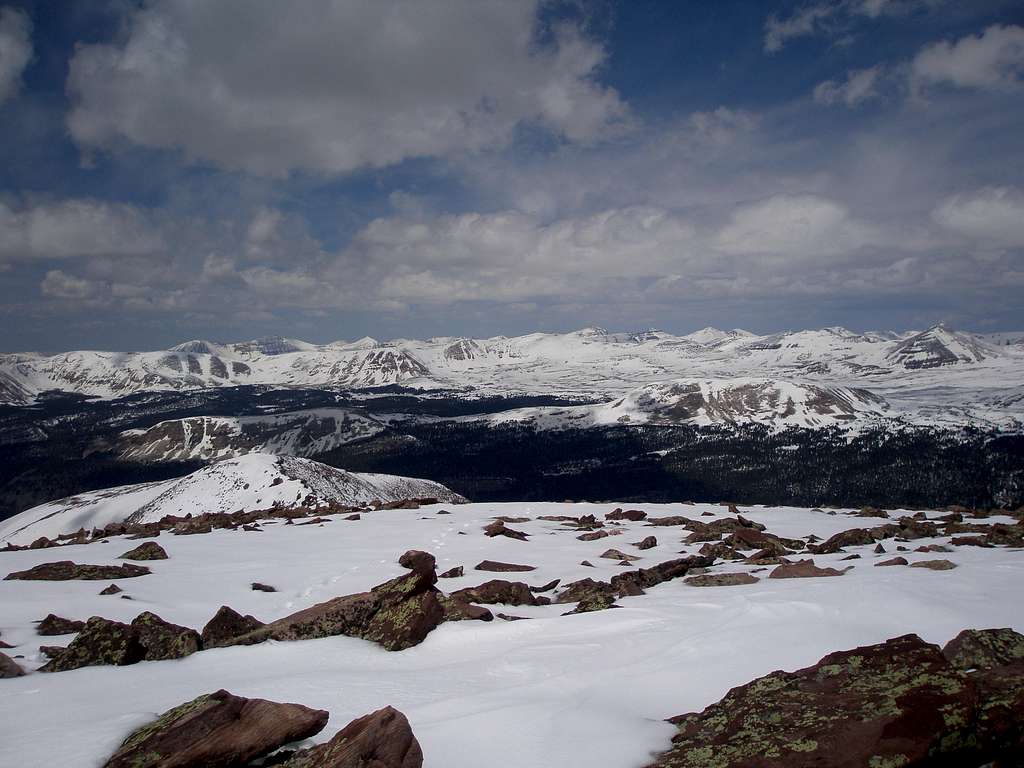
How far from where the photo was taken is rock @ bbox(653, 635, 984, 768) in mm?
5316

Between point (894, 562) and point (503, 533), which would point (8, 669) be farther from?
point (503, 533)

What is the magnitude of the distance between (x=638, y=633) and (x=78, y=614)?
1501 centimetres

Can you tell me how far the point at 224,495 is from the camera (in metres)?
110

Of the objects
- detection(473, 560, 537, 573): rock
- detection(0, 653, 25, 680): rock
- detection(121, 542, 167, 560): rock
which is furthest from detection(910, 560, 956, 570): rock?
detection(121, 542, 167, 560): rock

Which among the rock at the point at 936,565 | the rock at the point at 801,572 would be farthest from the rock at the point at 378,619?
the rock at the point at 936,565

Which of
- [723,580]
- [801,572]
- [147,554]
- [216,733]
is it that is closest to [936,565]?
[801,572]

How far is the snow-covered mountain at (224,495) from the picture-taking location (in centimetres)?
10469

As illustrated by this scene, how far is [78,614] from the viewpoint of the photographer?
1448 cm

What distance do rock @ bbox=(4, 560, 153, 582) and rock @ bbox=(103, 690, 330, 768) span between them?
16908 millimetres

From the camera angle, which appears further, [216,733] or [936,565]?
[936,565]

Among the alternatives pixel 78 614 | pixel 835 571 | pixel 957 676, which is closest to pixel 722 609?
pixel 957 676

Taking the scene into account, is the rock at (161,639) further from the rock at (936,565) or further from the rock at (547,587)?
the rock at (936,565)

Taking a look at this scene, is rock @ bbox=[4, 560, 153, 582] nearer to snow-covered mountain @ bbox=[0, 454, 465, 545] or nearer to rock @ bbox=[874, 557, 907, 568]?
rock @ bbox=[874, 557, 907, 568]

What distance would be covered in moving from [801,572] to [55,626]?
68.1ft
